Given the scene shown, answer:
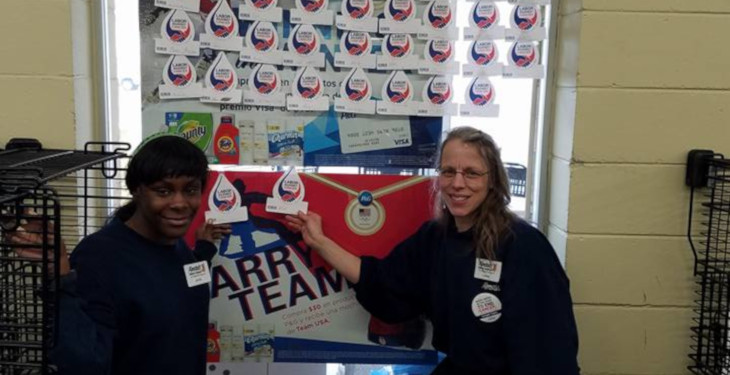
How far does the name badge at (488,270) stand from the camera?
185 cm

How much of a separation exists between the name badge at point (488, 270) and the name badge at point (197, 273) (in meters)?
0.75

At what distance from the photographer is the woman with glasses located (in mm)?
1802

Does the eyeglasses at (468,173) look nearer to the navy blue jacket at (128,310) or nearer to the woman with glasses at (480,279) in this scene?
the woman with glasses at (480,279)

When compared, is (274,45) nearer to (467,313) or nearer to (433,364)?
(467,313)

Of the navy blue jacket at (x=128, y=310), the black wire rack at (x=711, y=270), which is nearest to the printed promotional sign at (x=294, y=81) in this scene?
the navy blue jacket at (x=128, y=310)

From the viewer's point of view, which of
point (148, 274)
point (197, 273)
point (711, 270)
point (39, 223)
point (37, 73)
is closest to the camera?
point (39, 223)

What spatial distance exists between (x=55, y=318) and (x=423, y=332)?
119 cm

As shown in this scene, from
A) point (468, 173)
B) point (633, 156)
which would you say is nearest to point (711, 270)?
point (633, 156)

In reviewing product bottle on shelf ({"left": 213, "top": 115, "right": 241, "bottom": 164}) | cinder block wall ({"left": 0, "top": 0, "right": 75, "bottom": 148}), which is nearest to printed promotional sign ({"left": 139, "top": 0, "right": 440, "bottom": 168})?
product bottle on shelf ({"left": 213, "top": 115, "right": 241, "bottom": 164})

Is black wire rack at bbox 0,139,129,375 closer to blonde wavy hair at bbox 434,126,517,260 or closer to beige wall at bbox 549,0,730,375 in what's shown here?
blonde wavy hair at bbox 434,126,517,260

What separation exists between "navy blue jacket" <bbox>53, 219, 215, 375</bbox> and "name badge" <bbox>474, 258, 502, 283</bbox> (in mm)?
762

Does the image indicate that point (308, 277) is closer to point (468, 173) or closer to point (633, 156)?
point (468, 173)

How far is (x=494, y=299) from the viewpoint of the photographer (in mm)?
1849

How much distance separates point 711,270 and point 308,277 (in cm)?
125
